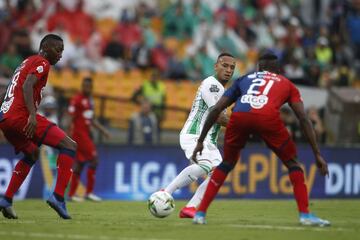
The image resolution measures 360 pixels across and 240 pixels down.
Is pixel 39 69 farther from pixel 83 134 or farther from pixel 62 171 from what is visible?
pixel 83 134

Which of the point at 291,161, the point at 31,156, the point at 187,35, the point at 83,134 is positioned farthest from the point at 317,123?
the point at 291,161

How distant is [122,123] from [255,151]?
3317 millimetres

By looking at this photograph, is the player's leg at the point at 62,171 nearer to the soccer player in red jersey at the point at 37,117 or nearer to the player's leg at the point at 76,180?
the soccer player in red jersey at the point at 37,117

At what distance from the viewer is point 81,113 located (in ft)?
67.9

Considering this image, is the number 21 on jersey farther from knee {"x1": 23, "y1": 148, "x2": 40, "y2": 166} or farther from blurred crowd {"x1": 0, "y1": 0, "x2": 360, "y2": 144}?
blurred crowd {"x1": 0, "y1": 0, "x2": 360, "y2": 144}

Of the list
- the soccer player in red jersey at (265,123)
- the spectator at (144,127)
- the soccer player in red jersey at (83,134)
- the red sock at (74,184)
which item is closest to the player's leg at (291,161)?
the soccer player in red jersey at (265,123)

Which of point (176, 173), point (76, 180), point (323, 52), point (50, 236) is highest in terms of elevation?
point (323, 52)

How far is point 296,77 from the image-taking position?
90.2 ft

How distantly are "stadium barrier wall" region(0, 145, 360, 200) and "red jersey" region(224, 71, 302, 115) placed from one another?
1012cm

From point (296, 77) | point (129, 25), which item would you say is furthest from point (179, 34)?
point (296, 77)

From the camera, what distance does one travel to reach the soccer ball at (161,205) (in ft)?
44.5

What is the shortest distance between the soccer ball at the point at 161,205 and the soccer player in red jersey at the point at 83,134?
22.8 feet

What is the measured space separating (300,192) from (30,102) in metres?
3.56

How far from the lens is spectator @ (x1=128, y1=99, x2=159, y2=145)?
76.9 ft
